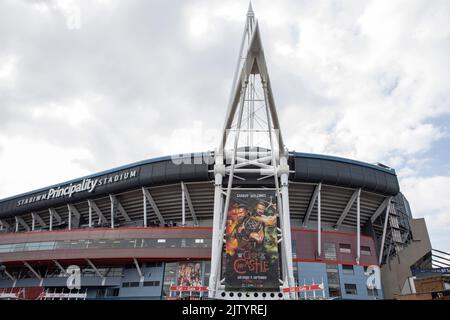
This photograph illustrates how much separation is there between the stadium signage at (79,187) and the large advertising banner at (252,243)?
2056cm

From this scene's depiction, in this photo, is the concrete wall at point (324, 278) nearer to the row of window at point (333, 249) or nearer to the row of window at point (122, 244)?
the row of window at point (333, 249)

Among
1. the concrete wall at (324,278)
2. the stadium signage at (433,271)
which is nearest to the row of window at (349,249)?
the concrete wall at (324,278)

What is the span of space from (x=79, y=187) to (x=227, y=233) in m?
32.0

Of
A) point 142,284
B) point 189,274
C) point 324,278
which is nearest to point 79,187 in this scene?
point 142,284

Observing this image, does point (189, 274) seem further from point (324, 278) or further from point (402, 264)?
point (402, 264)

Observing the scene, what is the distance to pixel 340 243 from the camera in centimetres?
4734

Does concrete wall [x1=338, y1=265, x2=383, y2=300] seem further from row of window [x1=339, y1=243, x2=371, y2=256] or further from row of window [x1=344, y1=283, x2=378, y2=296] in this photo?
row of window [x1=339, y1=243, x2=371, y2=256]

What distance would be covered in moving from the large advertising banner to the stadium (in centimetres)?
12

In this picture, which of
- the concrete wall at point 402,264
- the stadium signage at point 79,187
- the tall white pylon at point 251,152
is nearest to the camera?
the tall white pylon at point 251,152

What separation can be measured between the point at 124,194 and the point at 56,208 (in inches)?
715

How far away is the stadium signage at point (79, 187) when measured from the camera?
168 ft

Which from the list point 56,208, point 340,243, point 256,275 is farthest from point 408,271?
point 56,208

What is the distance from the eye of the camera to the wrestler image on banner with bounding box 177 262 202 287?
4344 centimetres
